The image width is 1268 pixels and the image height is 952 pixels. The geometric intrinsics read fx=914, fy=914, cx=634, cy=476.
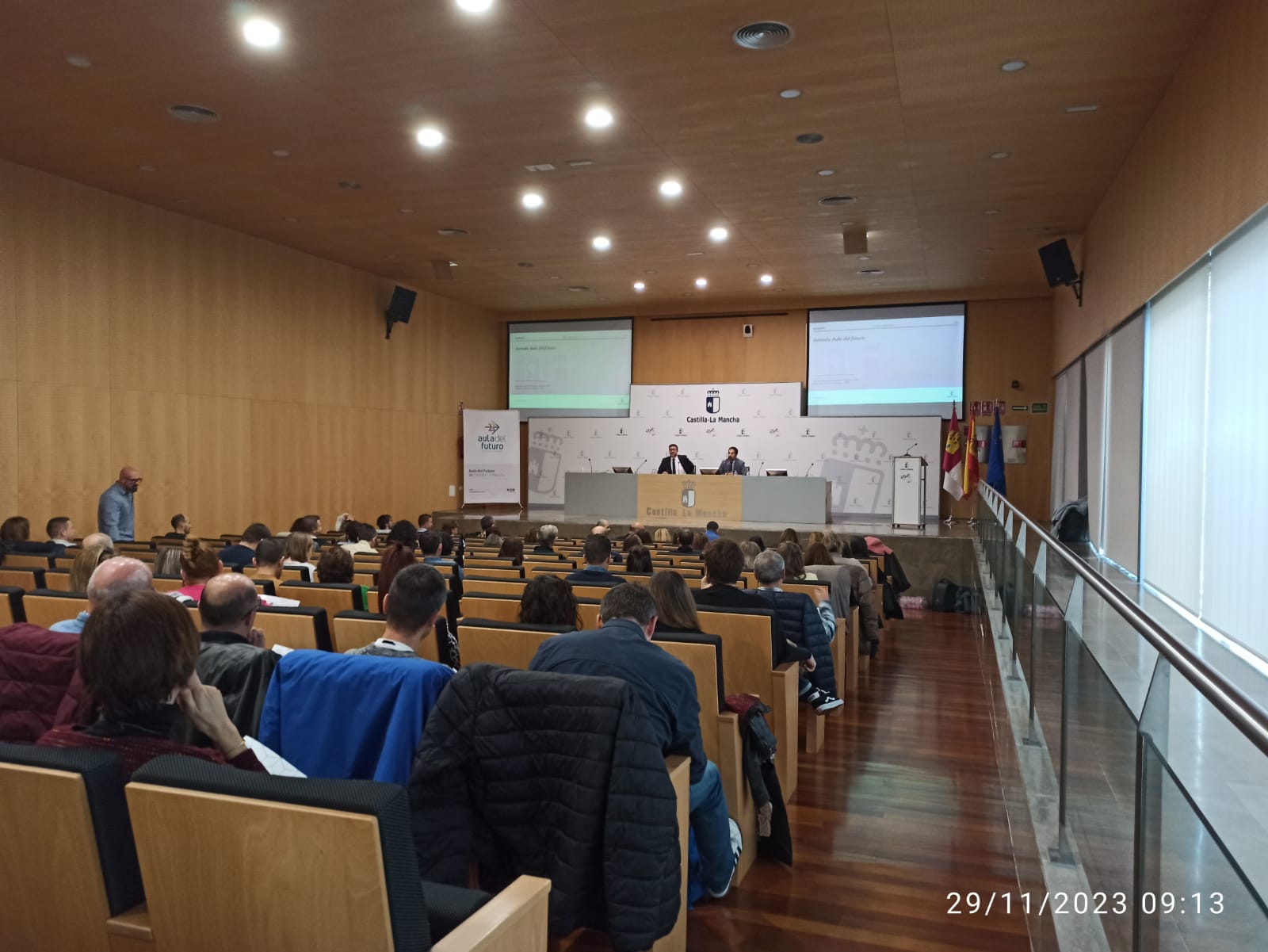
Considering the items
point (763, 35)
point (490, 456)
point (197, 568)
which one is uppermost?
point (763, 35)

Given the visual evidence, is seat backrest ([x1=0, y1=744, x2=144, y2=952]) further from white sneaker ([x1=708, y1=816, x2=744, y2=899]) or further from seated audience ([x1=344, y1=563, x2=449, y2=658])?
white sneaker ([x1=708, y1=816, x2=744, y2=899])

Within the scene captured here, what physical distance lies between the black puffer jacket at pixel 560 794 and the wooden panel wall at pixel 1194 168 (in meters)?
4.77

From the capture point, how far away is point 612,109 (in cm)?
719

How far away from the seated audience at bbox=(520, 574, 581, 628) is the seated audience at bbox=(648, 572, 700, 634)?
34cm

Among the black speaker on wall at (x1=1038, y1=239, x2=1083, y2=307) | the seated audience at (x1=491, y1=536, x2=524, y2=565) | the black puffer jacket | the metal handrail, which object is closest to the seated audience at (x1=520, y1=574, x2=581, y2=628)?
the black puffer jacket

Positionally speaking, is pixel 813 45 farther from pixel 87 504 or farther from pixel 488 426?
pixel 488 426

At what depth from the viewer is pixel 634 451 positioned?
16875mm

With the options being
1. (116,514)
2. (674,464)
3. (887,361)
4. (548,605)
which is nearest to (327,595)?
(548,605)

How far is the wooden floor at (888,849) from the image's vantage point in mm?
2867

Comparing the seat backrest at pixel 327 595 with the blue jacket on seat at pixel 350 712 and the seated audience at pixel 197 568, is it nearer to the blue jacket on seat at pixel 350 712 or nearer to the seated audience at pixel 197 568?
the seated audience at pixel 197 568

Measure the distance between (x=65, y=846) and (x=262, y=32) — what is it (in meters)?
5.86

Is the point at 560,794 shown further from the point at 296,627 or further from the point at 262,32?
the point at 262,32

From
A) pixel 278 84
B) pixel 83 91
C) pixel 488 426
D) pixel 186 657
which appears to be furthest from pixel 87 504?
pixel 186 657

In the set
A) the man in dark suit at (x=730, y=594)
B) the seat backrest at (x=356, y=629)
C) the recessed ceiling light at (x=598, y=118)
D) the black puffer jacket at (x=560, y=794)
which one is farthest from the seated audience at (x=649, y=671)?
the recessed ceiling light at (x=598, y=118)
